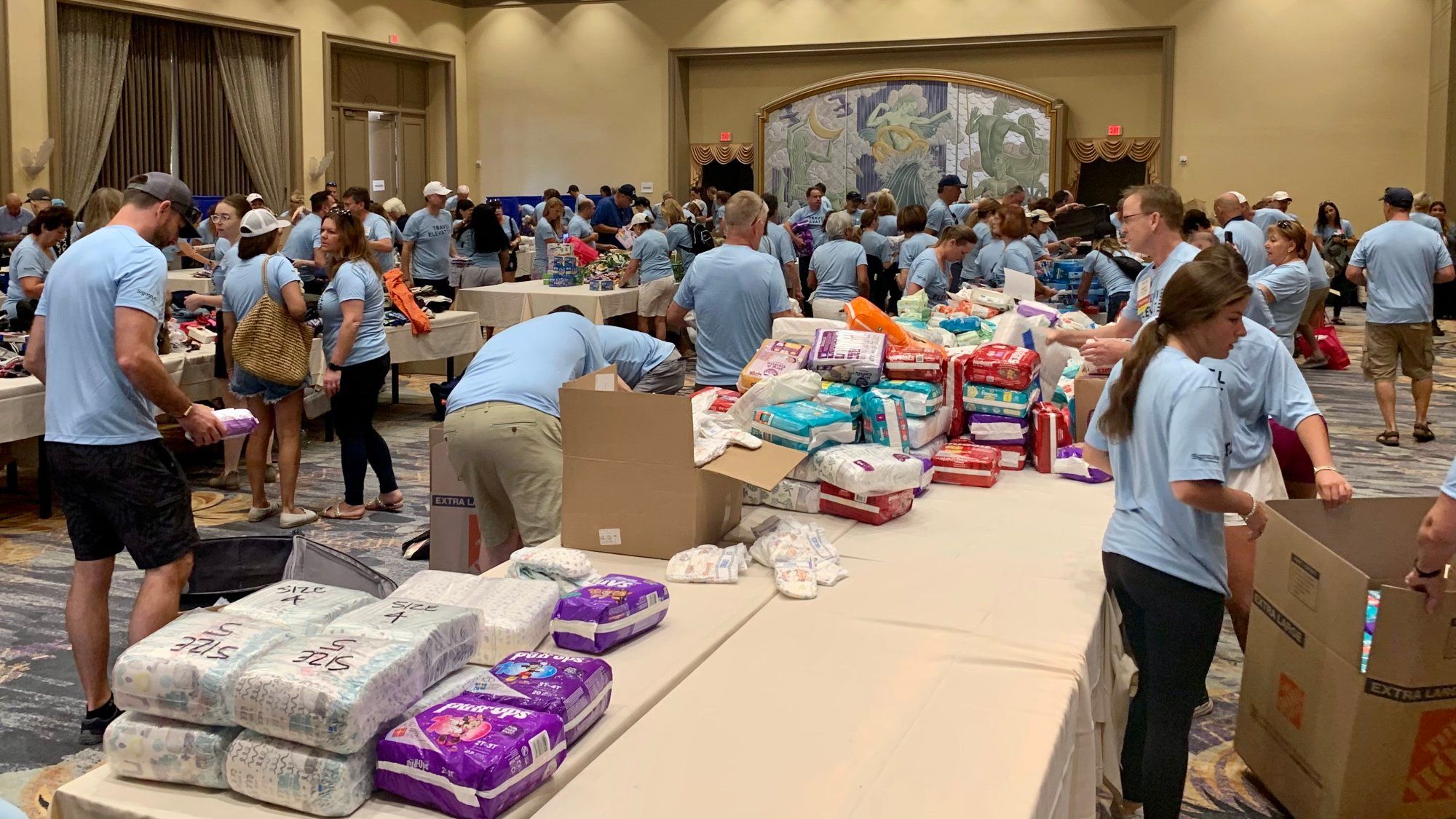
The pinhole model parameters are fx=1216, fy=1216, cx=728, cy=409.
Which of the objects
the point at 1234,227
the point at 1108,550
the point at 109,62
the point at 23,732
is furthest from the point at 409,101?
the point at 1108,550

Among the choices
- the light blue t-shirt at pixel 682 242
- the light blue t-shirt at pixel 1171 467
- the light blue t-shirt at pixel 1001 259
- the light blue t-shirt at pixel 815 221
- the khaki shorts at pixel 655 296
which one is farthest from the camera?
the light blue t-shirt at pixel 815 221

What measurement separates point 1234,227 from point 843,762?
6.86 m

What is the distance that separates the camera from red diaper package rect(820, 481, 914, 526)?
3107 mm

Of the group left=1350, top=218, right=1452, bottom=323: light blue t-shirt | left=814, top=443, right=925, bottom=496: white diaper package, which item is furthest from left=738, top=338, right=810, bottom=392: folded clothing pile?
left=1350, top=218, right=1452, bottom=323: light blue t-shirt

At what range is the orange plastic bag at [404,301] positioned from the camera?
7.63m

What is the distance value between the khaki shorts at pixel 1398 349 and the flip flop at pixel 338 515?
19.6ft

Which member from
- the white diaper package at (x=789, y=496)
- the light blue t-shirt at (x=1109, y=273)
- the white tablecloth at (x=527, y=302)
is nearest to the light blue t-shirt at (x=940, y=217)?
the light blue t-shirt at (x=1109, y=273)

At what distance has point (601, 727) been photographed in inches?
74.7

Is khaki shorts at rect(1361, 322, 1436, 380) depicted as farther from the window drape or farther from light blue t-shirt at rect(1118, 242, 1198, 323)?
the window drape

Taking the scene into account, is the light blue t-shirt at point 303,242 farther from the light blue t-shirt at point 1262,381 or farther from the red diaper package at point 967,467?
the light blue t-shirt at point 1262,381

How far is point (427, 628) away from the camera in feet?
5.74

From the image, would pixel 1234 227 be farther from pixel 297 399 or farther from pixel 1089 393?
pixel 297 399

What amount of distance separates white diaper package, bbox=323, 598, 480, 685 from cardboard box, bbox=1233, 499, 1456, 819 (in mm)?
1799

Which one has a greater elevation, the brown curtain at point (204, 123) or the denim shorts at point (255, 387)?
the brown curtain at point (204, 123)
